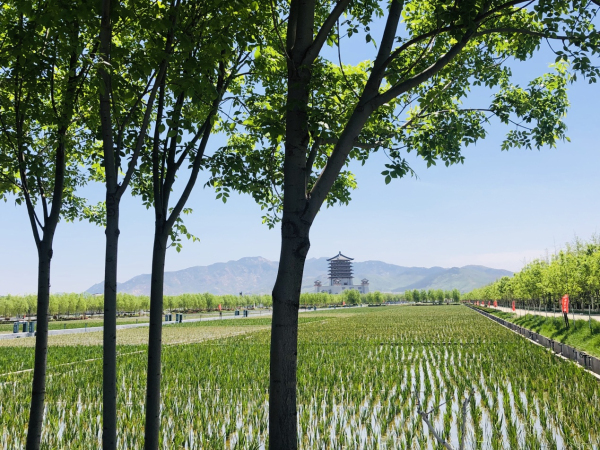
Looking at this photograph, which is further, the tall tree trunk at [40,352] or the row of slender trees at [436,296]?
the row of slender trees at [436,296]

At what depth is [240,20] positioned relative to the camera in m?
5.26

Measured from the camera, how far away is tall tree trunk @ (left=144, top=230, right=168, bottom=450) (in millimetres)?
5414

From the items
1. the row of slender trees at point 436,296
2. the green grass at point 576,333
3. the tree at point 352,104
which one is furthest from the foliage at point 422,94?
the row of slender trees at point 436,296

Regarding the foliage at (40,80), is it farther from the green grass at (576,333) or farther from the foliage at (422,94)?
the green grass at (576,333)

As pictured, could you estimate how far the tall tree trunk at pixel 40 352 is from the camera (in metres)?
5.43

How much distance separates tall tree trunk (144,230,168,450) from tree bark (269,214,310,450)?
1.71m

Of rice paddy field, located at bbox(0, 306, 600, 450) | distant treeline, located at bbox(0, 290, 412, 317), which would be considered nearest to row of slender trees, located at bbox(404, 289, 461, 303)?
distant treeline, located at bbox(0, 290, 412, 317)

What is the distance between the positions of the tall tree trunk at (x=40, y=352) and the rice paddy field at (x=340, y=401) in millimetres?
1918

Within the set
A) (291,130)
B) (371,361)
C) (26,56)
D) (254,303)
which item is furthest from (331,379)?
(254,303)

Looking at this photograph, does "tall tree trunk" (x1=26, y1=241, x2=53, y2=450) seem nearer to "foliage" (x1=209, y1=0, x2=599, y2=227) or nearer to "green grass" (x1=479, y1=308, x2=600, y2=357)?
"foliage" (x1=209, y1=0, x2=599, y2=227)

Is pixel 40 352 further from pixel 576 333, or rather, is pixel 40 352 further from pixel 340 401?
pixel 576 333

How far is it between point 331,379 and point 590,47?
1016cm

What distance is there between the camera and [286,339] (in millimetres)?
4180

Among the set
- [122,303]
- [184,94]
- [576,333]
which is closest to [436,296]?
[122,303]
